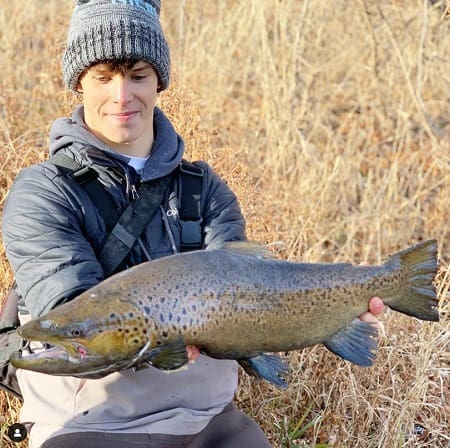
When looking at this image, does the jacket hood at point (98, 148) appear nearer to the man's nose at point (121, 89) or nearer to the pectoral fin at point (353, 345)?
the man's nose at point (121, 89)

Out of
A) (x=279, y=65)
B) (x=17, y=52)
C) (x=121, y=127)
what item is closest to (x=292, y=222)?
(x=279, y=65)

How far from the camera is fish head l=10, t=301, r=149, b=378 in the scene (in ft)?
7.30

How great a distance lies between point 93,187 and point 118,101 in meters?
0.36

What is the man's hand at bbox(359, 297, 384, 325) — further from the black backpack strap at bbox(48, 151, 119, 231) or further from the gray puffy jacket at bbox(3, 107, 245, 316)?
the black backpack strap at bbox(48, 151, 119, 231)

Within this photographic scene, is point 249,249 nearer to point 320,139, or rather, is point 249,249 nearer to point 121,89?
point 121,89

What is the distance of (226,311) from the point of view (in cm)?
248

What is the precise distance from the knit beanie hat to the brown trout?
1.00 m

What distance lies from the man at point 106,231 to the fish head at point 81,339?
11.1 inches

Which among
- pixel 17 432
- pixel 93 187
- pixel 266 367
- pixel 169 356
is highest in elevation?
pixel 93 187

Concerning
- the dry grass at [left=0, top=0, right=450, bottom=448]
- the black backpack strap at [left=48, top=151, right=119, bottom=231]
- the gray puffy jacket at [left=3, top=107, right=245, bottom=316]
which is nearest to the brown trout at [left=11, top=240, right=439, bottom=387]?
the gray puffy jacket at [left=3, top=107, right=245, bottom=316]

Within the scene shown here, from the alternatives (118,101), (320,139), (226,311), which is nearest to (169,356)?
(226,311)

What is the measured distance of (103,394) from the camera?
2859mm

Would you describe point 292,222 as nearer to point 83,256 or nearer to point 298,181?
point 298,181

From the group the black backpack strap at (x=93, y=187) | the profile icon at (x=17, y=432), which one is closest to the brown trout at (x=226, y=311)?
the black backpack strap at (x=93, y=187)
